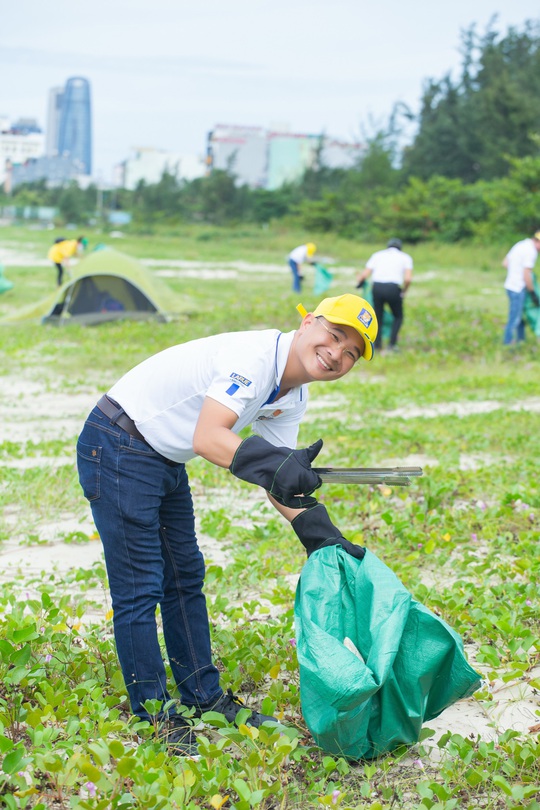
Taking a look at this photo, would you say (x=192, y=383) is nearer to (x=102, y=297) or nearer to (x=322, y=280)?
(x=102, y=297)

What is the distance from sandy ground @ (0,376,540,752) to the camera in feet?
10.8

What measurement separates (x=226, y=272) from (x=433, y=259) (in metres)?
9.07

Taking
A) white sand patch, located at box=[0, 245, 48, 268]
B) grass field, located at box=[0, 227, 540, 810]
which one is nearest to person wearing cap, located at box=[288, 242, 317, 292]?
grass field, located at box=[0, 227, 540, 810]

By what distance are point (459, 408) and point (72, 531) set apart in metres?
5.28

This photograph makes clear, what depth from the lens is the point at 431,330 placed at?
14.5 m

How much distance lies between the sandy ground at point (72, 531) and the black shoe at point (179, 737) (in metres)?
0.87

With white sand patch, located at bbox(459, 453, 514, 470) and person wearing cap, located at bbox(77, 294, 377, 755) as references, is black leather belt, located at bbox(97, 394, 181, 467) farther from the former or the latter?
white sand patch, located at bbox(459, 453, 514, 470)

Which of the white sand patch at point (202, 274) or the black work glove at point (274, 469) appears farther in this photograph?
the white sand patch at point (202, 274)

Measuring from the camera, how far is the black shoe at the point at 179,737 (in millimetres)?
2912

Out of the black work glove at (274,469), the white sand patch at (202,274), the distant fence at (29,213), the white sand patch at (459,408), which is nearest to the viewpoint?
the black work glove at (274,469)

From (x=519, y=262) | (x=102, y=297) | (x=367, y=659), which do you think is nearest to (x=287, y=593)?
(x=367, y=659)

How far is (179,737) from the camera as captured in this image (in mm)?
3008

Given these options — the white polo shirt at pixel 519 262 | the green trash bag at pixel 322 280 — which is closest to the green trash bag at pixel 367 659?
the white polo shirt at pixel 519 262

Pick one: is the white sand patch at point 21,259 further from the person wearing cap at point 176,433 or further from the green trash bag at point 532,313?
the person wearing cap at point 176,433
